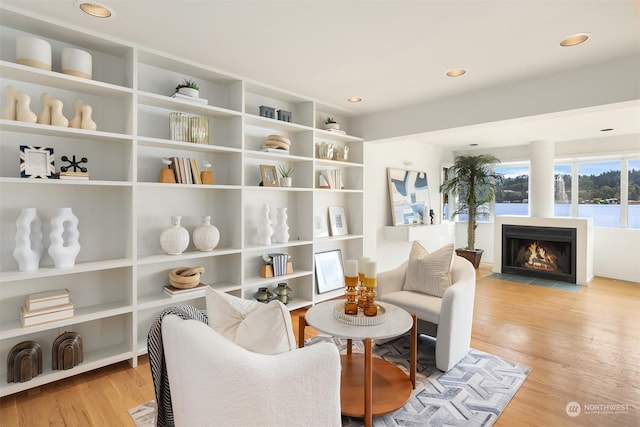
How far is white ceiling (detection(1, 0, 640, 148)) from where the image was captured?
1992mm

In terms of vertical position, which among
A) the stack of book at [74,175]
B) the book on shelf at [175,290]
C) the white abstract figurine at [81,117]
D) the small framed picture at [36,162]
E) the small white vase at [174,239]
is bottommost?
the book on shelf at [175,290]

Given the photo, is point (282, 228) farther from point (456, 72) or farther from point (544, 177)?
point (544, 177)

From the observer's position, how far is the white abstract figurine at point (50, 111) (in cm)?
220

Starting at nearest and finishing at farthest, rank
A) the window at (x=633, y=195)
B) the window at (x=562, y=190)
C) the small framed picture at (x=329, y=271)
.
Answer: the small framed picture at (x=329, y=271)
the window at (x=633, y=195)
the window at (x=562, y=190)

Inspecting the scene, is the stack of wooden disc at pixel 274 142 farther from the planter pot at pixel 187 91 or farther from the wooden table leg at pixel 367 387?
the wooden table leg at pixel 367 387

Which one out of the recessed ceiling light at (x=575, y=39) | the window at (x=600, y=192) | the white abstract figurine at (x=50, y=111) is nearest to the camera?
the white abstract figurine at (x=50, y=111)

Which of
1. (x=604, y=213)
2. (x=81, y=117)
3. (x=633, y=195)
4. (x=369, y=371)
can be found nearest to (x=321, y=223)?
(x=369, y=371)

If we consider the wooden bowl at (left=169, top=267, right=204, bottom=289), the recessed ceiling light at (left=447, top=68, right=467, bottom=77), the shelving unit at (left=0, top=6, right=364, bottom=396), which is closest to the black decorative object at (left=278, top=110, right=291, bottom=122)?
the shelving unit at (left=0, top=6, right=364, bottom=396)

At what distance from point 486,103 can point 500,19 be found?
1.40 meters

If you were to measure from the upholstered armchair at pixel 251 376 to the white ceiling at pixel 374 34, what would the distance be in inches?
72.5

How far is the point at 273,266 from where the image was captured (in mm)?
3523

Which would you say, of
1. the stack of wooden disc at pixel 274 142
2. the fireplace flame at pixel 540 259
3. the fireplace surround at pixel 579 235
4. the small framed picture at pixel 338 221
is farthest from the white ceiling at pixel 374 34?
the fireplace flame at pixel 540 259

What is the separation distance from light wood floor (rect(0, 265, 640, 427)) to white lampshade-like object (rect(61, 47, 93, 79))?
2.17 meters

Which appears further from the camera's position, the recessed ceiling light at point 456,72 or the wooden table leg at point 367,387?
the recessed ceiling light at point 456,72
